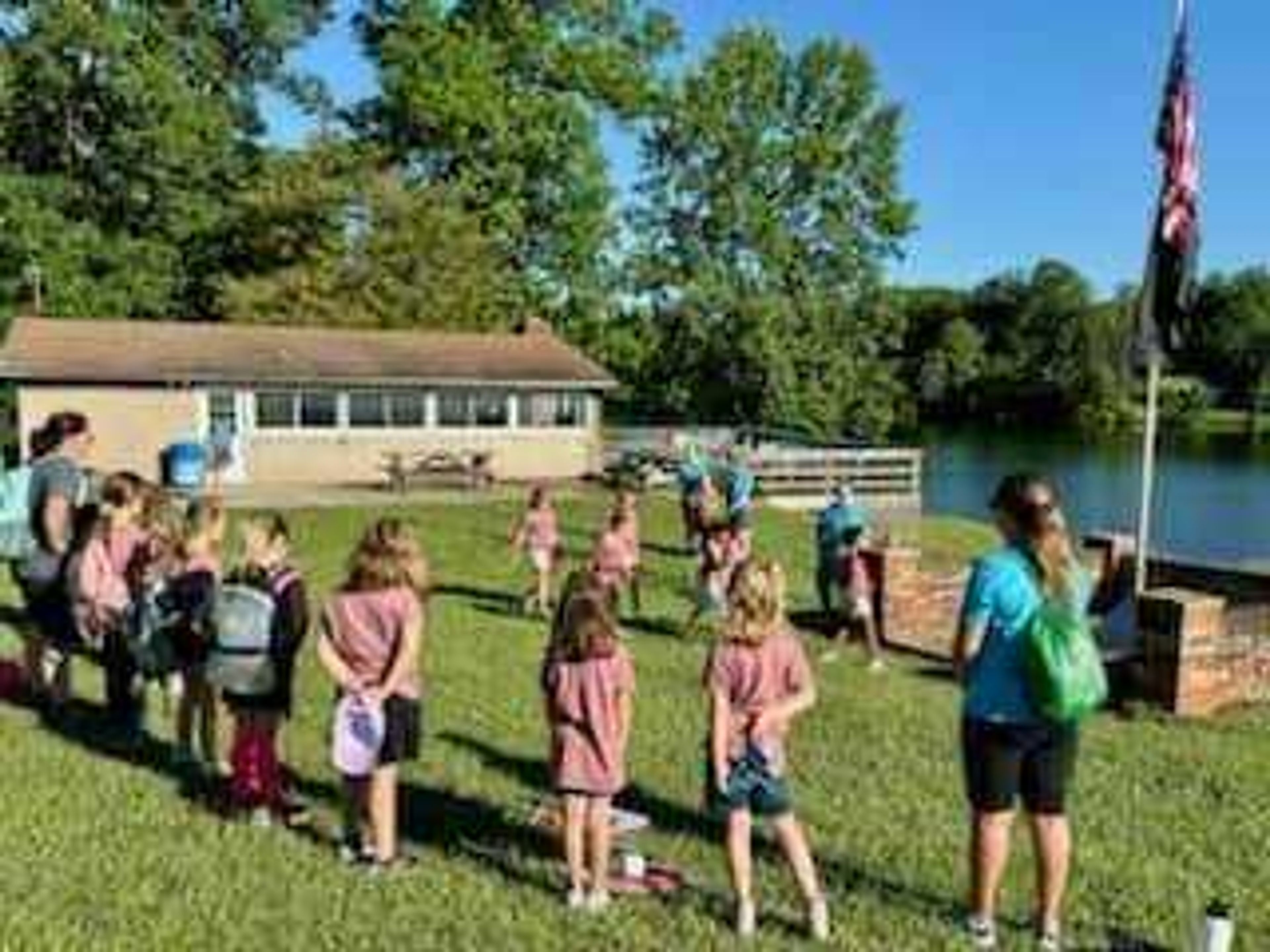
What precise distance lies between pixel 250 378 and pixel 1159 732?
27.2 metres

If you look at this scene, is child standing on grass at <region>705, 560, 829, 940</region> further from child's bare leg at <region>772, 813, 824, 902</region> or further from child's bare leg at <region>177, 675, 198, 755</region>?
child's bare leg at <region>177, 675, 198, 755</region>

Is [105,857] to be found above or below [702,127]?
below

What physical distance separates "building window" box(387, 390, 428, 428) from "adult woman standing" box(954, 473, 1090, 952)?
3201 centimetres

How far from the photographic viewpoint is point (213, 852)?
26.0ft

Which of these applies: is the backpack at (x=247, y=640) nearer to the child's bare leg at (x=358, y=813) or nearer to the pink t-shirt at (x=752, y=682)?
the child's bare leg at (x=358, y=813)

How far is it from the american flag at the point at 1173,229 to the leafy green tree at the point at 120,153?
3495cm

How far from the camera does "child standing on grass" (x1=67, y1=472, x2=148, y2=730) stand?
10.2 m

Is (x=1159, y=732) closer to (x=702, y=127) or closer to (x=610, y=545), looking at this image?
(x=610, y=545)

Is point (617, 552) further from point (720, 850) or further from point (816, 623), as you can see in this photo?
point (720, 850)

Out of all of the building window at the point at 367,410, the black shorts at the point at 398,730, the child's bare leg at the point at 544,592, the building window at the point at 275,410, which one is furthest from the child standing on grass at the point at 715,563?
the building window at the point at 367,410

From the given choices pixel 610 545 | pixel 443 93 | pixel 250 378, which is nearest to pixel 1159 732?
pixel 610 545

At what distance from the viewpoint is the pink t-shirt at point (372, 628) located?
25.1ft

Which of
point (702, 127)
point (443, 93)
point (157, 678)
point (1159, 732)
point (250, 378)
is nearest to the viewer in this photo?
point (157, 678)

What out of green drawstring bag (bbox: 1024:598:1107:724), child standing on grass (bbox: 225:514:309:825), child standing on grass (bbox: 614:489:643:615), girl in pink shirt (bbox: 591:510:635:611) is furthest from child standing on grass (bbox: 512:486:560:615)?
green drawstring bag (bbox: 1024:598:1107:724)
